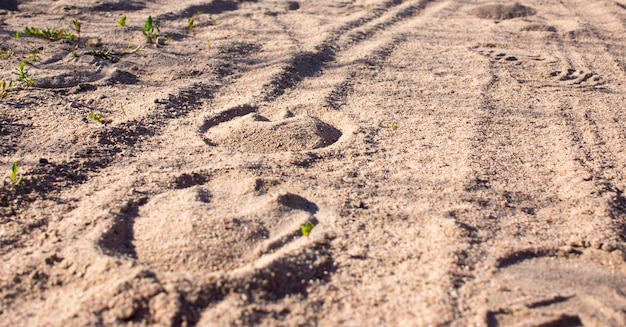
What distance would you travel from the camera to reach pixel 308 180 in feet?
7.79

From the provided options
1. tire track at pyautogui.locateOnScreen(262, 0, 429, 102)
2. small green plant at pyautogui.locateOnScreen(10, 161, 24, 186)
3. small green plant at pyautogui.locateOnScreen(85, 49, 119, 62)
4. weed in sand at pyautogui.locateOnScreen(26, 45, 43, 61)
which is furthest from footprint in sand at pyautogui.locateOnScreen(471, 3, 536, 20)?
small green plant at pyautogui.locateOnScreen(10, 161, 24, 186)

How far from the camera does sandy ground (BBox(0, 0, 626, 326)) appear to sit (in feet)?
5.59

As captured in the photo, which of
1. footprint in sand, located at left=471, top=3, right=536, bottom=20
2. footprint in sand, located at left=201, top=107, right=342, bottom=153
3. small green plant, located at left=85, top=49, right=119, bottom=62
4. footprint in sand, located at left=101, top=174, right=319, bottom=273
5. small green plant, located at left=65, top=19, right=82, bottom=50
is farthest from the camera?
footprint in sand, located at left=471, top=3, right=536, bottom=20

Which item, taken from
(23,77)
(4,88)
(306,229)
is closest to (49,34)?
(23,77)

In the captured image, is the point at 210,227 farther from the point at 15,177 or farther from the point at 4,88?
the point at 4,88

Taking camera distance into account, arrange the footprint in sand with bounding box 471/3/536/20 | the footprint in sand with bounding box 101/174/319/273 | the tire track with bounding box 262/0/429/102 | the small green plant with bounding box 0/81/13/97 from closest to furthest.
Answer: the footprint in sand with bounding box 101/174/319/273 → the small green plant with bounding box 0/81/13/97 → the tire track with bounding box 262/0/429/102 → the footprint in sand with bounding box 471/3/536/20

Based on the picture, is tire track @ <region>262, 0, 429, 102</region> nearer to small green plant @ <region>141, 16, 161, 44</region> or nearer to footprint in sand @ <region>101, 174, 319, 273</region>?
small green plant @ <region>141, 16, 161, 44</region>

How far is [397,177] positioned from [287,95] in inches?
43.1

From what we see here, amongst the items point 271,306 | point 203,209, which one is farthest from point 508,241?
point 203,209

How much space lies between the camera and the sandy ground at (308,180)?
170cm

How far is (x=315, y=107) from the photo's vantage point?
123 inches

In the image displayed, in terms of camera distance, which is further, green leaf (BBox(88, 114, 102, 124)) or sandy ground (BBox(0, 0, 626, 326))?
green leaf (BBox(88, 114, 102, 124))

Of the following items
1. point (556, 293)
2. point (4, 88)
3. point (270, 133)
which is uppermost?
point (4, 88)

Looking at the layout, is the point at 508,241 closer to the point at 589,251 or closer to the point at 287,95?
the point at 589,251
